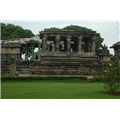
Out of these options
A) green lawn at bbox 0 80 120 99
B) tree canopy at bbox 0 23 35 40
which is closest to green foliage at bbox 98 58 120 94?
green lawn at bbox 0 80 120 99

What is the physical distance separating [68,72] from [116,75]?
35.9ft

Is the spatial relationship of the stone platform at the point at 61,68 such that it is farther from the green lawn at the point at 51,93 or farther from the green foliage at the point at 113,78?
the green foliage at the point at 113,78

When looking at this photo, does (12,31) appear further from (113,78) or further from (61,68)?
(113,78)

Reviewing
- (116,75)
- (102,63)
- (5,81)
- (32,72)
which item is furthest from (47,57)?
(116,75)

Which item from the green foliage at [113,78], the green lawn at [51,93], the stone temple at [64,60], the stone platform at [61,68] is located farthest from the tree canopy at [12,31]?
the green foliage at [113,78]

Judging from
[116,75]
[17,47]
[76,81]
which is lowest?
[76,81]

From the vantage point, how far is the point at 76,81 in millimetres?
15008

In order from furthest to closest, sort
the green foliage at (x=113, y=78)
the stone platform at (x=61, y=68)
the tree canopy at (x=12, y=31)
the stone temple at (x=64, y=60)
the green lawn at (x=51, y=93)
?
1. the tree canopy at (x=12, y=31)
2. the stone temple at (x=64, y=60)
3. the stone platform at (x=61, y=68)
4. the green foliage at (x=113, y=78)
5. the green lawn at (x=51, y=93)

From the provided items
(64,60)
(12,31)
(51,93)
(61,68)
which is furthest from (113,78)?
(12,31)

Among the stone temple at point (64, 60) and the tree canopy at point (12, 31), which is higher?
the tree canopy at point (12, 31)

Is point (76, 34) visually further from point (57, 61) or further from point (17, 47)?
point (17, 47)

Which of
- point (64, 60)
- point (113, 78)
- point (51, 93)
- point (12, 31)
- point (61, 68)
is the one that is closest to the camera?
point (51, 93)

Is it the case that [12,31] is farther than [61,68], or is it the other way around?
[12,31]

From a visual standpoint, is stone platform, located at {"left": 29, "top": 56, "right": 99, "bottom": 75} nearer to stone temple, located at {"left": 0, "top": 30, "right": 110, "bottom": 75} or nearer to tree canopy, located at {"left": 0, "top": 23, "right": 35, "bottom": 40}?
stone temple, located at {"left": 0, "top": 30, "right": 110, "bottom": 75}
